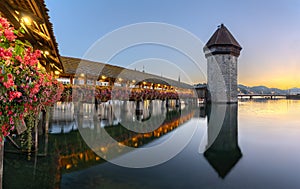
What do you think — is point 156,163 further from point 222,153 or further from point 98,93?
point 98,93

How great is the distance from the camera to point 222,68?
2955 cm

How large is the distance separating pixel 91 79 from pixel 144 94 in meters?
9.01

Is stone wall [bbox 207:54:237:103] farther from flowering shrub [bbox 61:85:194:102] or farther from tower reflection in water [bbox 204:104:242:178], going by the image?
tower reflection in water [bbox 204:104:242:178]

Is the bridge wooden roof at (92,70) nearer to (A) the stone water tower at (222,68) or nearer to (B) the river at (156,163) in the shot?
(A) the stone water tower at (222,68)

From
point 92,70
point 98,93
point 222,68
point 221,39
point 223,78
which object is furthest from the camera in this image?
point 221,39

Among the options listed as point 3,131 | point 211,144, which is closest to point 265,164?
point 211,144

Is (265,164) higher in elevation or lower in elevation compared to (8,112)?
lower

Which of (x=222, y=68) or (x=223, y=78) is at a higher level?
(x=222, y=68)

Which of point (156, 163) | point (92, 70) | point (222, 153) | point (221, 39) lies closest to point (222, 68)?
point (221, 39)

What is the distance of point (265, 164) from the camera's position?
471 centimetres

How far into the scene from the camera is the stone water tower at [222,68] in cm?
2953

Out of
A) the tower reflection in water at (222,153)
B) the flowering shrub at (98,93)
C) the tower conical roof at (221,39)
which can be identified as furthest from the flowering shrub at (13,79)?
the tower conical roof at (221,39)

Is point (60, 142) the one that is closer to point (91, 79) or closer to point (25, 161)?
point (25, 161)

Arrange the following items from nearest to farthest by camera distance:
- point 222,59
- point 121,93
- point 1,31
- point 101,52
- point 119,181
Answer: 1. point 1,31
2. point 119,181
3. point 101,52
4. point 121,93
5. point 222,59
